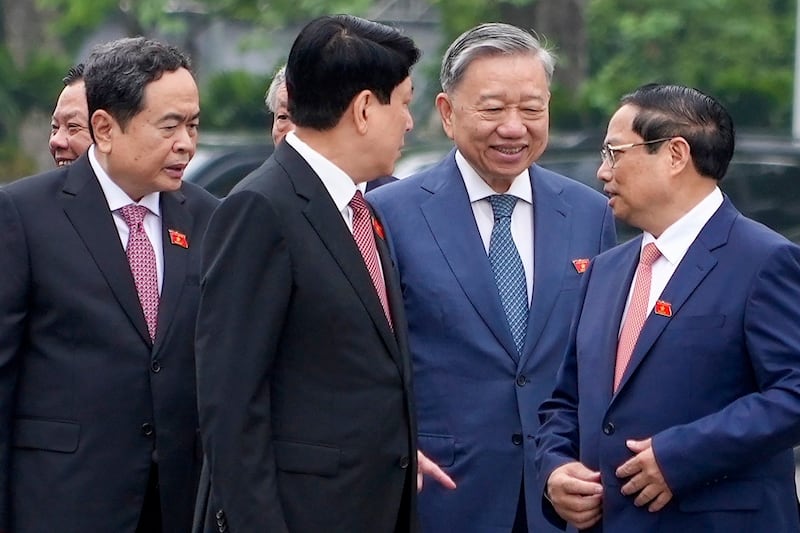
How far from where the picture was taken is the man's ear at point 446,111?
477 cm

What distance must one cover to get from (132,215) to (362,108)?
92cm

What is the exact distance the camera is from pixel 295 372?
3.45 m

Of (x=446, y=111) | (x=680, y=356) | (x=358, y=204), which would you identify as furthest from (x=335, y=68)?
(x=446, y=111)

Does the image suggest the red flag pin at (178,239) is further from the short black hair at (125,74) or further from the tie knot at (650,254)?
the tie knot at (650,254)

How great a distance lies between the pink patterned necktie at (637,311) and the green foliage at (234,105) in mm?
15460

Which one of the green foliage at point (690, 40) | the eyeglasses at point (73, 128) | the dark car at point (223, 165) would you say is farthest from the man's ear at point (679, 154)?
the green foliage at point (690, 40)

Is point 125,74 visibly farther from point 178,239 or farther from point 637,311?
point 637,311

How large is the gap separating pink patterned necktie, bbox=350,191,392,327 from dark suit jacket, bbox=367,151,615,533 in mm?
773

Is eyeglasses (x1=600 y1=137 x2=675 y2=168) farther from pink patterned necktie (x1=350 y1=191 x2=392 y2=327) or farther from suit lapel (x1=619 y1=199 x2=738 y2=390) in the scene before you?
pink patterned necktie (x1=350 y1=191 x2=392 y2=327)

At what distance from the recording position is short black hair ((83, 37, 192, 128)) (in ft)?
13.6

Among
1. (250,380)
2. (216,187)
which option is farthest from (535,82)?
(216,187)

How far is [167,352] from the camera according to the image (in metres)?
4.05

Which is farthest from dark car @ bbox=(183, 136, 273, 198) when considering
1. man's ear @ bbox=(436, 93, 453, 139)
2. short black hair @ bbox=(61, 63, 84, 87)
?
man's ear @ bbox=(436, 93, 453, 139)

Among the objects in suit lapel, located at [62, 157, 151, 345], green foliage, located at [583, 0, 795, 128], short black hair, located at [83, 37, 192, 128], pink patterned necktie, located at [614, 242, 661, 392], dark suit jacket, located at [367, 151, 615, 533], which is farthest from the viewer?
green foliage, located at [583, 0, 795, 128]
